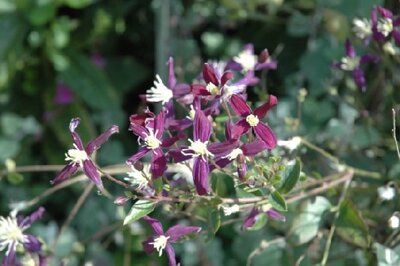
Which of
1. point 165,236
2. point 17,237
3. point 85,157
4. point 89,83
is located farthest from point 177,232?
point 89,83

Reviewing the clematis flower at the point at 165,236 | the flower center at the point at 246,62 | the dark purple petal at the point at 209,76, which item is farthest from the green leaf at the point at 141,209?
the flower center at the point at 246,62

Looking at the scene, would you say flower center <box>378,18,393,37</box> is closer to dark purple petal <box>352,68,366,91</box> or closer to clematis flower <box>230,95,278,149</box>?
dark purple petal <box>352,68,366,91</box>

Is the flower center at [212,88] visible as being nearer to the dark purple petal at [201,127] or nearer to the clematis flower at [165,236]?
the dark purple petal at [201,127]

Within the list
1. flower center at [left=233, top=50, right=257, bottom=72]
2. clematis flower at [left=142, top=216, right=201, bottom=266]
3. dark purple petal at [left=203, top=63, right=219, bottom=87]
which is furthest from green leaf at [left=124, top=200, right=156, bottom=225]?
flower center at [left=233, top=50, right=257, bottom=72]

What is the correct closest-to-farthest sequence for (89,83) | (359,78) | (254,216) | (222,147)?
1. (222,147)
2. (254,216)
3. (359,78)
4. (89,83)

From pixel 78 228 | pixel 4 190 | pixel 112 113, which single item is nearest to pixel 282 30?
pixel 112 113

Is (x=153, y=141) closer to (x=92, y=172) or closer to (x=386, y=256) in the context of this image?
(x=92, y=172)
